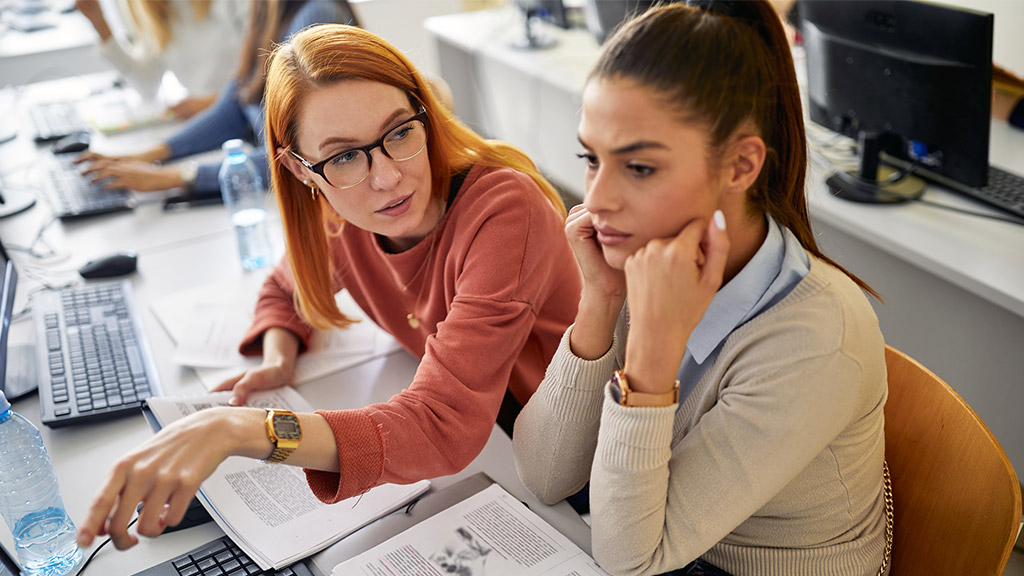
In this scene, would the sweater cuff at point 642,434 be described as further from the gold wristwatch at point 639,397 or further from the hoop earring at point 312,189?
the hoop earring at point 312,189

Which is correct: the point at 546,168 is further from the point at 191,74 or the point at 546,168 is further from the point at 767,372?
the point at 767,372

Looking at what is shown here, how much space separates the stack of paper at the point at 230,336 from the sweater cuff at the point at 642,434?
25.5 inches

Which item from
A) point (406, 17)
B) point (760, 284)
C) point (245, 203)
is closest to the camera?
point (760, 284)

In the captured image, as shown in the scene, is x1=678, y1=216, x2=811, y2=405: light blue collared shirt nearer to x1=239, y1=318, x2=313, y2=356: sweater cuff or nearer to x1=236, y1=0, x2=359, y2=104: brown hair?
x1=239, y1=318, x2=313, y2=356: sweater cuff

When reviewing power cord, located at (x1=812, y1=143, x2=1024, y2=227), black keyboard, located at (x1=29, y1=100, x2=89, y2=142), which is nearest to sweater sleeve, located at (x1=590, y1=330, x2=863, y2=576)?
power cord, located at (x1=812, y1=143, x2=1024, y2=227)

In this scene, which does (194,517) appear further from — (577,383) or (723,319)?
(723,319)

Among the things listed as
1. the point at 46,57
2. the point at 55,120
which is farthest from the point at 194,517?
the point at 46,57

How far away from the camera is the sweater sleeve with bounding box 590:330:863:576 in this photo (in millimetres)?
802

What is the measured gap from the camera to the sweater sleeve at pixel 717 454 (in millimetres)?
802

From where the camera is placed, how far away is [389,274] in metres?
1.35

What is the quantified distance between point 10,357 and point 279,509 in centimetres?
70

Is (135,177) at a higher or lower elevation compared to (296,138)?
lower

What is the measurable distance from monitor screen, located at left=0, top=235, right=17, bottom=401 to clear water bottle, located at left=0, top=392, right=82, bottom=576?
12.5 inches

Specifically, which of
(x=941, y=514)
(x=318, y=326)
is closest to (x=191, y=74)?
(x=318, y=326)
